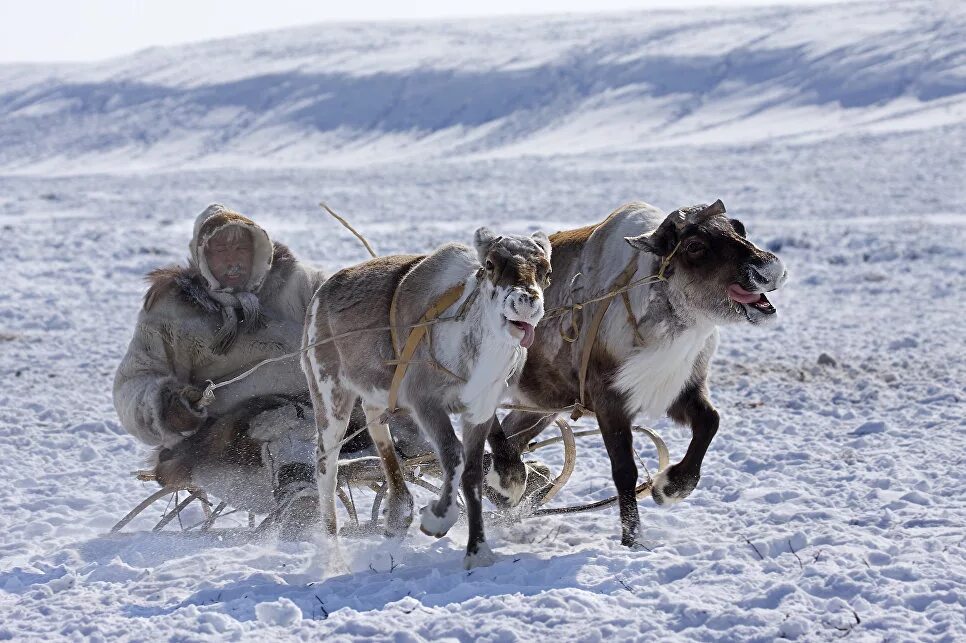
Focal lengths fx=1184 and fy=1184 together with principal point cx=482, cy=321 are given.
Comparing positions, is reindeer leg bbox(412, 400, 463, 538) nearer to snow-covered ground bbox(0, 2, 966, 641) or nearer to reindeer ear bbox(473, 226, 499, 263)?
snow-covered ground bbox(0, 2, 966, 641)

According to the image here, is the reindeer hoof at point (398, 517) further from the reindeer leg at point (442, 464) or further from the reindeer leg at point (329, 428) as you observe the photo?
the reindeer leg at point (442, 464)

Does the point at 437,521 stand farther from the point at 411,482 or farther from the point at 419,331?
the point at 411,482

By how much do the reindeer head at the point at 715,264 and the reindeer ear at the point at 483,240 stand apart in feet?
2.37

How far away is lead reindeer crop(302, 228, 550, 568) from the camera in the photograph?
4.70 metres

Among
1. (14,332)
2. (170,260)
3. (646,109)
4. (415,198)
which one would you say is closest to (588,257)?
(14,332)

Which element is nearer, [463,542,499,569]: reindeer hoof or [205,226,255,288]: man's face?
[463,542,499,569]: reindeer hoof

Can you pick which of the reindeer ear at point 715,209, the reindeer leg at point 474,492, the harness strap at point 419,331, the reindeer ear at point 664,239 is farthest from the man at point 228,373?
the reindeer ear at point 715,209

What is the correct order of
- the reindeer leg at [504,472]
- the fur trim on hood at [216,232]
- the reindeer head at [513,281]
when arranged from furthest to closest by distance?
the fur trim on hood at [216,232] < the reindeer leg at [504,472] < the reindeer head at [513,281]

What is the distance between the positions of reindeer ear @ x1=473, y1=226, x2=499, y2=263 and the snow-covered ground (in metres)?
1.29

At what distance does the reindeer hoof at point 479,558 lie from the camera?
4887 millimetres

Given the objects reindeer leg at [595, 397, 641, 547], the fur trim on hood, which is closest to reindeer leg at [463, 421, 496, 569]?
reindeer leg at [595, 397, 641, 547]

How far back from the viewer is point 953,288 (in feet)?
45.2

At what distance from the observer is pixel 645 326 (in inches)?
207

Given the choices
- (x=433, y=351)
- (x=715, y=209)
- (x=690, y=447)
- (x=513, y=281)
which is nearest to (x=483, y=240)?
(x=513, y=281)
